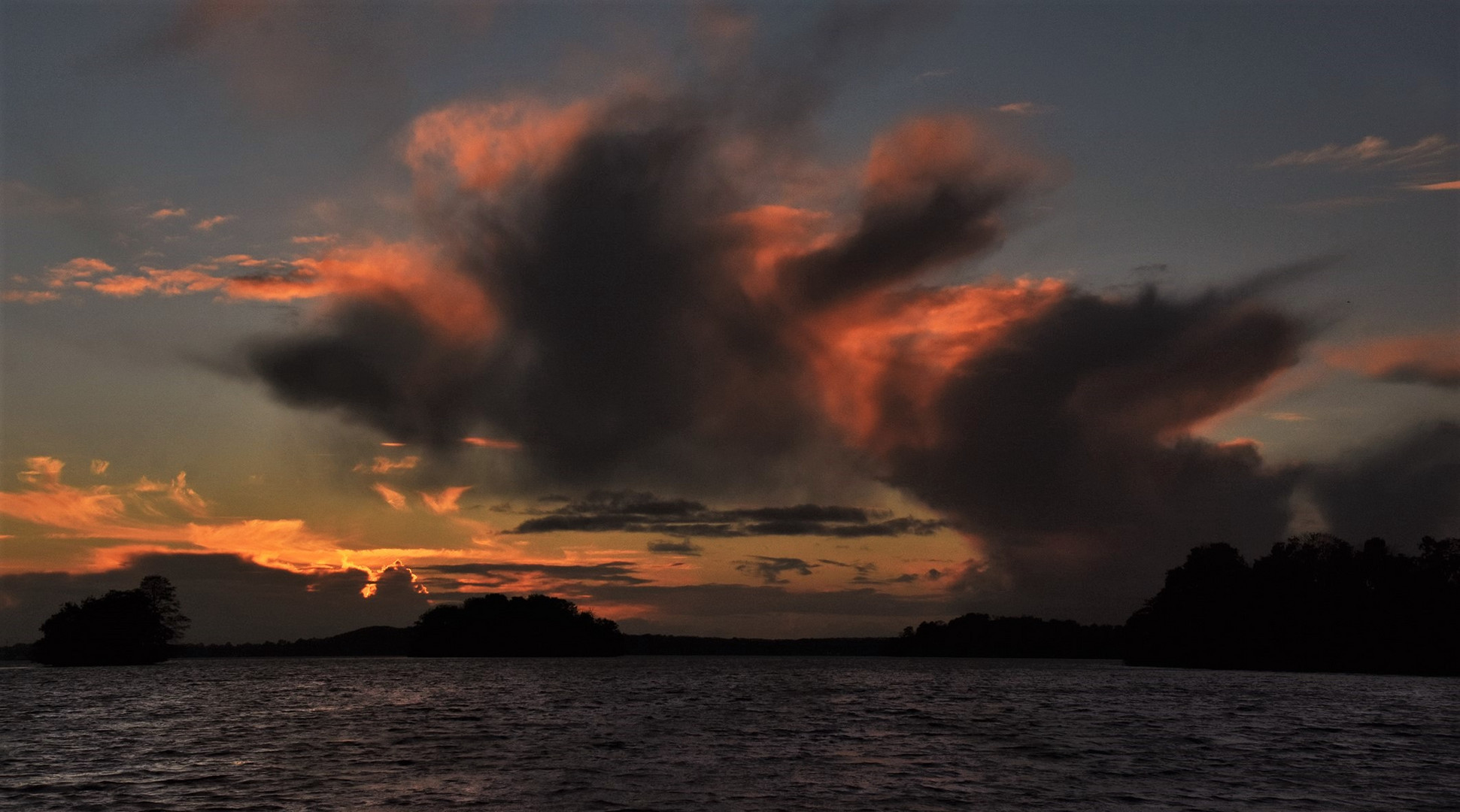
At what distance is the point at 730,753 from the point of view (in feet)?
210

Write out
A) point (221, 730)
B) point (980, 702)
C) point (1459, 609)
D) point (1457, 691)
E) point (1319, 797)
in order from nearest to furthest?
1. point (1319, 797)
2. point (221, 730)
3. point (980, 702)
4. point (1457, 691)
5. point (1459, 609)

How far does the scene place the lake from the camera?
153 ft

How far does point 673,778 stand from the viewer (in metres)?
51.9

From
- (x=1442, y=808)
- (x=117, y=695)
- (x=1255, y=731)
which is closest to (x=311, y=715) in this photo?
(x=117, y=695)

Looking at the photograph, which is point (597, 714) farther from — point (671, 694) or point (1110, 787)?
point (1110, 787)

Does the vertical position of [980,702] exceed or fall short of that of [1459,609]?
it falls short

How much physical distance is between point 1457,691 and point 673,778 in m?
131

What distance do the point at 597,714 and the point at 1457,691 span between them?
114563 mm

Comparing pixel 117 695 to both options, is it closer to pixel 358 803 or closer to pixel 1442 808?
pixel 358 803

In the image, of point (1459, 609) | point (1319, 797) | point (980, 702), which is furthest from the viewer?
point (1459, 609)

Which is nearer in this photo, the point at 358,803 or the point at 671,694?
the point at 358,803

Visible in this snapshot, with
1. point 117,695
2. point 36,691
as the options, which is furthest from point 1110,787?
point 36,691

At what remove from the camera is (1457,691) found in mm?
135500

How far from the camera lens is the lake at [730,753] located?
153 feet
